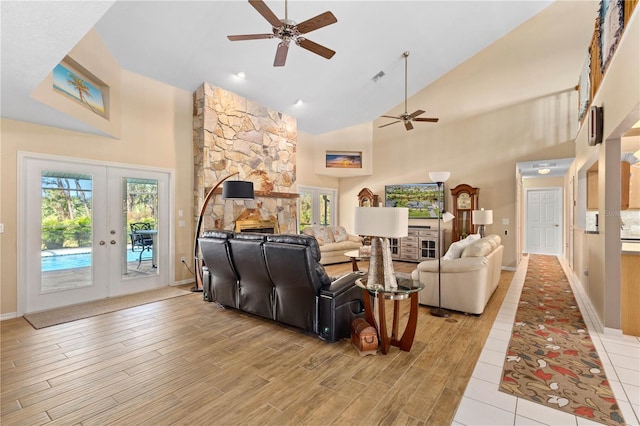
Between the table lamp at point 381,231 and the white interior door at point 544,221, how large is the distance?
923 cm

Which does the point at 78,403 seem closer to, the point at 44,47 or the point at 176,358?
the point at 176,358

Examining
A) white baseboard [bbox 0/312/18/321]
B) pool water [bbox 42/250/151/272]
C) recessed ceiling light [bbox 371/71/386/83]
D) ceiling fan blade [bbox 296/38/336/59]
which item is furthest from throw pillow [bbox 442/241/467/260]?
white baseboard [bbox 0/312/18/321]

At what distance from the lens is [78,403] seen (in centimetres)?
213

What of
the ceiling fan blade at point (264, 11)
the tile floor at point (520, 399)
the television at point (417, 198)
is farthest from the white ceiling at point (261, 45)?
the tile floor at point (520, 399)

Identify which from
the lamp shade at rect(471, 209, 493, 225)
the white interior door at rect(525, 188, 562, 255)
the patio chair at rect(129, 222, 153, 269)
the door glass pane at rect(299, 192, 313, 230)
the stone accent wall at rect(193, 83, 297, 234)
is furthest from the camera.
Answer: the white interior door at rect(525, 188, 562, 255)

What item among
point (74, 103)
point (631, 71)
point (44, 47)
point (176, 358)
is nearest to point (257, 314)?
point (176, 358)

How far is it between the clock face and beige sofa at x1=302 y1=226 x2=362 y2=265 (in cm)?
267

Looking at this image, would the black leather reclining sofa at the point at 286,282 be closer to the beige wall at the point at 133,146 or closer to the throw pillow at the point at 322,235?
the beige wall at the point at 133,146

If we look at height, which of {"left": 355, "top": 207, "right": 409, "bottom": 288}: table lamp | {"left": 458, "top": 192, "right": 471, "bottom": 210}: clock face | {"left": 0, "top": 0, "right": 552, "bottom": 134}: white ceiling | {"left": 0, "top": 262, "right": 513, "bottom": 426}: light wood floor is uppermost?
{"left": 0, "top": 0, "right": 552, "bottom": 134}: white ceiling

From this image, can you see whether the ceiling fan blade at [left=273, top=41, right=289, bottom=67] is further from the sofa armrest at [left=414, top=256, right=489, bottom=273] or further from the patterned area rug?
the patterned area rug

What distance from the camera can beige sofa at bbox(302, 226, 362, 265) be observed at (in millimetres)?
7297

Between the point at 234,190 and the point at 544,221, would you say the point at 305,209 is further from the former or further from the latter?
the point at 544,221

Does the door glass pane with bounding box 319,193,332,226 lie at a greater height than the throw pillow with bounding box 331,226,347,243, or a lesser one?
greater

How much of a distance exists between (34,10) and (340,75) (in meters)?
5.36
